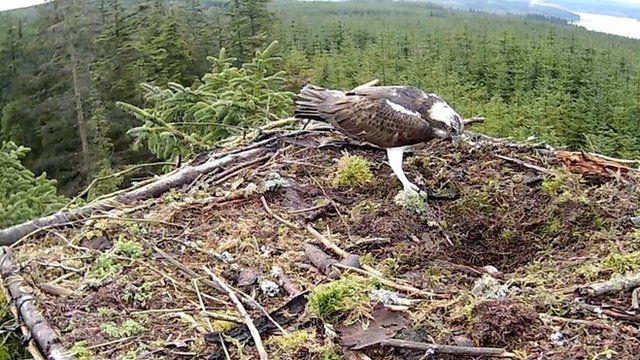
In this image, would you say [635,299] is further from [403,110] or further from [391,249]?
[403,110]

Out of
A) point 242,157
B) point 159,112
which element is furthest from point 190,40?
point 242,157

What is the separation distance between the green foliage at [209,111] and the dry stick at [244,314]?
2472mm

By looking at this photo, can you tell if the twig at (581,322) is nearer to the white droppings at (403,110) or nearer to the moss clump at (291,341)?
the moss clump at (291,341)

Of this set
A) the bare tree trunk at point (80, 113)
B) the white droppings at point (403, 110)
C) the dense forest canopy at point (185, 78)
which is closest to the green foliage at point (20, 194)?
the dense forest canopy at point (185, 78)

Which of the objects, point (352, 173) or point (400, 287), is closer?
point (400, 287)

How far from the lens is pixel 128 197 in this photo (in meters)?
4.72

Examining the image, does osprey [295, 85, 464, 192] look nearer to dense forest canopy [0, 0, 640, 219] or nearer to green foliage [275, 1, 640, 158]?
green foliage [275, 1, 640, 158]

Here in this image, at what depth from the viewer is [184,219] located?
4.38 metres

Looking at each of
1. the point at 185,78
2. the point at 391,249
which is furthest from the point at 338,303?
the point at 185,78

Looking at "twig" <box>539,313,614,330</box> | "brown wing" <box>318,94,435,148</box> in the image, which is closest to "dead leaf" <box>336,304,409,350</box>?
"twig" <box>539,313,614,330</box>

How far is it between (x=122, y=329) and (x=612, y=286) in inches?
84.7

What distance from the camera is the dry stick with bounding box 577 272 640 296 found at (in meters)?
3.32

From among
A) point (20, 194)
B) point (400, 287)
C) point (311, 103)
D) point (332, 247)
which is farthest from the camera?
point (20, 194)

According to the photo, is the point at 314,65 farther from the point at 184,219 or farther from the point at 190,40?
the point at 184,219
